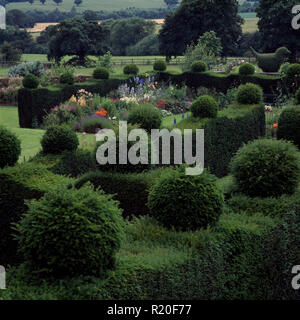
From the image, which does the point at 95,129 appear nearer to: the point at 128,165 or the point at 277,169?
the point at 128,165

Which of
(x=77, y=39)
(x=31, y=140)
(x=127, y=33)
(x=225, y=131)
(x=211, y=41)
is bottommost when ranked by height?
(x=31, y=140)

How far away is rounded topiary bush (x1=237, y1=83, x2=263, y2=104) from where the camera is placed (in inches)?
661

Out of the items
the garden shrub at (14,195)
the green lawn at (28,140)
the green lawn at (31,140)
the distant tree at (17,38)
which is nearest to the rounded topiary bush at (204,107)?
the green lawn at (31,140)

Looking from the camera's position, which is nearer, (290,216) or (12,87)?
(290,216)

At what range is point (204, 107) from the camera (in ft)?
45.1

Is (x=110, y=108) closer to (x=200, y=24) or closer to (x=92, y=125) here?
(x=92, y=125)

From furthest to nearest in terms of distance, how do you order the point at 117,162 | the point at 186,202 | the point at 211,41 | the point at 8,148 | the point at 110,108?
1. the point at 211,41
2. the point at 110,108
3. the point at 8,148
4. the point at 117,162
5. the point at 186,202

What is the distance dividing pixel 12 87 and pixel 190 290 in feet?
86.9

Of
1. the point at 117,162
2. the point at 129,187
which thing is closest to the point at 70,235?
the point at 129,187

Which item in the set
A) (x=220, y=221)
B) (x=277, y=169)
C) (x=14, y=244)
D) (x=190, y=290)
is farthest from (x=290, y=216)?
(x=14, y=244)

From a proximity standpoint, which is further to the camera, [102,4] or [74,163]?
[102,4]

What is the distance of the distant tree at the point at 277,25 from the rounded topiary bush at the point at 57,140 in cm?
3769

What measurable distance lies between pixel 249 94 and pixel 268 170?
29.4 feet
